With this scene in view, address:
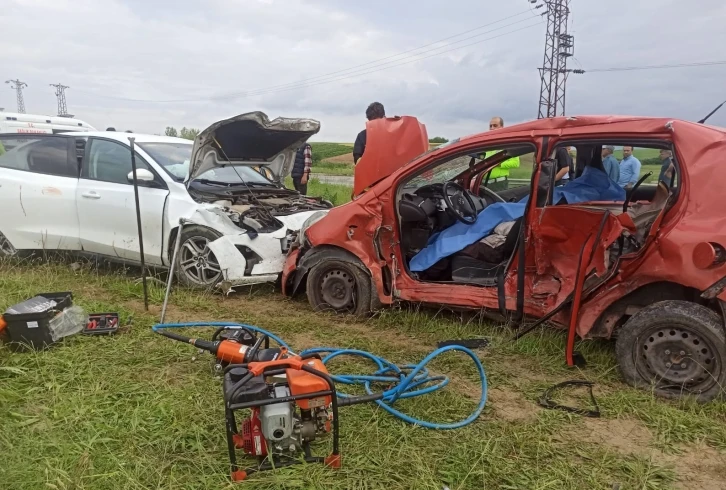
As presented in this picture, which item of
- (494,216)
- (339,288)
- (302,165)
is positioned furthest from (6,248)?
(494,216)

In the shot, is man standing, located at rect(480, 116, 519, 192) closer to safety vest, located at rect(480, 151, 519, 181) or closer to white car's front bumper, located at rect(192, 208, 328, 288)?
safety vest, located at rect(480, 151, 519, 181)

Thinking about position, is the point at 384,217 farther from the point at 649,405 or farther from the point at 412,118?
the point at 649,405

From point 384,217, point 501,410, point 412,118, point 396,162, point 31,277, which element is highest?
point 412,118

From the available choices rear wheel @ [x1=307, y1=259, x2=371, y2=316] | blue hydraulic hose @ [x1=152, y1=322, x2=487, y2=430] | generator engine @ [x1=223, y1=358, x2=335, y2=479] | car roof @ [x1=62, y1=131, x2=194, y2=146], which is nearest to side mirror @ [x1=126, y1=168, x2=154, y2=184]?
car roof @ [x1=62, y1=131, x2=194, y2=146]

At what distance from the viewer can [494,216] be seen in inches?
165

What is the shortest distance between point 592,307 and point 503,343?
71 centimetres

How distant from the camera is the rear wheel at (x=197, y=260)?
16.2 ft

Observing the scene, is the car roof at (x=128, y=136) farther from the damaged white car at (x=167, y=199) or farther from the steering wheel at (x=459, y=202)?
the steering wheel at (x=459, y=202)

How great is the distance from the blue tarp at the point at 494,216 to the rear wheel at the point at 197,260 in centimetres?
194

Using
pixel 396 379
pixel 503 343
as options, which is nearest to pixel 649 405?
pixel 503 343

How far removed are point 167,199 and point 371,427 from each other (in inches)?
131

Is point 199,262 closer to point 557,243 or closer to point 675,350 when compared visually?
point 557,243

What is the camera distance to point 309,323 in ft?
14.2

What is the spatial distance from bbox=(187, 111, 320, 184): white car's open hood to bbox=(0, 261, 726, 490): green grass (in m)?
1.85
